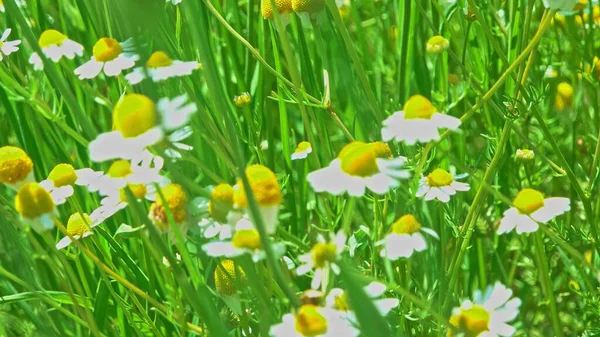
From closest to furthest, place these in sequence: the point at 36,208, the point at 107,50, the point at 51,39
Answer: the point at 36,208 < the point at 107,50 < the point at 51,39

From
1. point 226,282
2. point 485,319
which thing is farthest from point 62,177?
point 485,319

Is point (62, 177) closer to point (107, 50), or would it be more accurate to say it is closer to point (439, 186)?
point (107, 50)

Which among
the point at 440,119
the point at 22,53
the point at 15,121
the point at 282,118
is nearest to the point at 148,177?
the point at 440,119

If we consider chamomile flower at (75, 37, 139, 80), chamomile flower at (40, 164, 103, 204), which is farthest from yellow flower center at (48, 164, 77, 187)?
chamomile flower at (75, 37, 139, 80)

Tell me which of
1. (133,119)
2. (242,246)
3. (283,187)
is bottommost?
(283,187)

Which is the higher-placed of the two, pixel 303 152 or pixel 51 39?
pixel 51 39

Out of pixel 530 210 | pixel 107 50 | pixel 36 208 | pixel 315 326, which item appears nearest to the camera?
pixel 315 326

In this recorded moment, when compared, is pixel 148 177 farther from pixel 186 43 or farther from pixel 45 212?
pixel 186 43

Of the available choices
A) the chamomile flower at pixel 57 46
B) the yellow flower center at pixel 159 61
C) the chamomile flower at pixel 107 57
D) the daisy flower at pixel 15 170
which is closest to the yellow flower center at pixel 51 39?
the chamomile flower at pixel 57 46
